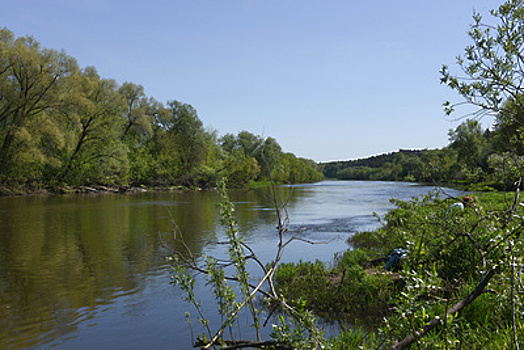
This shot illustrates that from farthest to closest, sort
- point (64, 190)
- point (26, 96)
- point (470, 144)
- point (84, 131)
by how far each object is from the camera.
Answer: point (470, 144) → point (84, 131) → point (64, 190) → point (26, 96)

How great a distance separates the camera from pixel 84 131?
164ft

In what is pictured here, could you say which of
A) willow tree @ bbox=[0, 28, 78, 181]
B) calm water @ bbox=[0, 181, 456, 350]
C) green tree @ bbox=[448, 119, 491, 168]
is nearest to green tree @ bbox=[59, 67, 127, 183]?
willow tree @ bbox=[0, 28, 78, 181]

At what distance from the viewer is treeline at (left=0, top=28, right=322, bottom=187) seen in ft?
130

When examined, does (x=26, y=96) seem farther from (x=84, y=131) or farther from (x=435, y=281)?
(x=435, y=281)

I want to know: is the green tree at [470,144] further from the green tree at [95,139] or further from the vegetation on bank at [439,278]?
the green tree at [95,139]

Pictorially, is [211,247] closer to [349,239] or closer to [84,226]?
[349,239]

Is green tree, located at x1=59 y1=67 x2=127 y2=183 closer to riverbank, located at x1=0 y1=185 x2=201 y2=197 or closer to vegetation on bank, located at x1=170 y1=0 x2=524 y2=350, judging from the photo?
riverbank, located at x1=0 y1=185 x2=201 y2=197

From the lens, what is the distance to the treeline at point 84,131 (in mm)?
39531

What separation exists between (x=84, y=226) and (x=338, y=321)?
17.2 m

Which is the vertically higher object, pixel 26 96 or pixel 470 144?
pixel 26 96

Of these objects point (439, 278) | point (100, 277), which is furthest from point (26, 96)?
point (439, 278)

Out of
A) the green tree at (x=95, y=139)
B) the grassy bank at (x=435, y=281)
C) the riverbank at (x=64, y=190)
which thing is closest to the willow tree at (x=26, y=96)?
the riverbank at (x=64, y=190)

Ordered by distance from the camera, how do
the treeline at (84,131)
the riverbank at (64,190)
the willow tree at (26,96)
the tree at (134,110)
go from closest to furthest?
the willow tree at (26,96) → the treeline at (84,131) → the riverbank at (64,190) → the tree at (134,110)

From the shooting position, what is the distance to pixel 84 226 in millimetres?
20734
